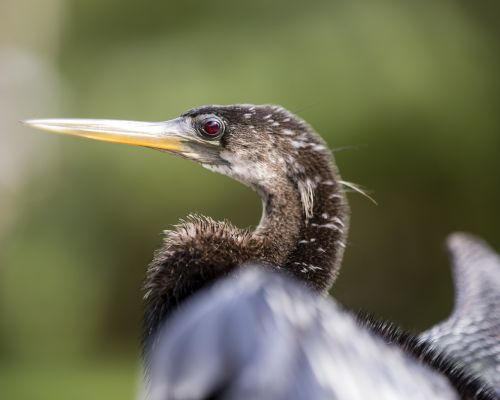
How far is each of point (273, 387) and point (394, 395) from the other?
36cm

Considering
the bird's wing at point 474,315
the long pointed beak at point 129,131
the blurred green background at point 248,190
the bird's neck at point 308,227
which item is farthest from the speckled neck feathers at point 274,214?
the blurred green background at point 248,190

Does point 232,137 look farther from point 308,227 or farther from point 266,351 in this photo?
point 266,351

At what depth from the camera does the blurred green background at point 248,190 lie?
893 cm

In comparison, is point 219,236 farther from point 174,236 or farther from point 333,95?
point 333,95

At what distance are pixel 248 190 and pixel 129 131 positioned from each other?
6073 mm

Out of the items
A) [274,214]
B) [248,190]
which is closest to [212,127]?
[274,214]

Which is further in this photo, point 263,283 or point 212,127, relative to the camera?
point 212,127

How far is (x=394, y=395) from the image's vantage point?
6.11 ft

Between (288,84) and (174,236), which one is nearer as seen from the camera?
(174,236)

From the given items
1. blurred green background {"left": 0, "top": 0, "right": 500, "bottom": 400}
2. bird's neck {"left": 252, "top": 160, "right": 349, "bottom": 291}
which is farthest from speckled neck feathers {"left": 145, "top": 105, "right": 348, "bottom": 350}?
blurred green background {"left": 0, "top": 0, "right": 500, "bottom": 400}

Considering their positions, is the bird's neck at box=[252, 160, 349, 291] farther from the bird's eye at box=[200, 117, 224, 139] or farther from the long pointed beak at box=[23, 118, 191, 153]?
the long pointed beak at box=[23, 118, 191, 153]

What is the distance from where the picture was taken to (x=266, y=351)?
1.65m

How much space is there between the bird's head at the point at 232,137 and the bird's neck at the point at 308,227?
5 centimetres

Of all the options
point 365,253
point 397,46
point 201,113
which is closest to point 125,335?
point 365,253
